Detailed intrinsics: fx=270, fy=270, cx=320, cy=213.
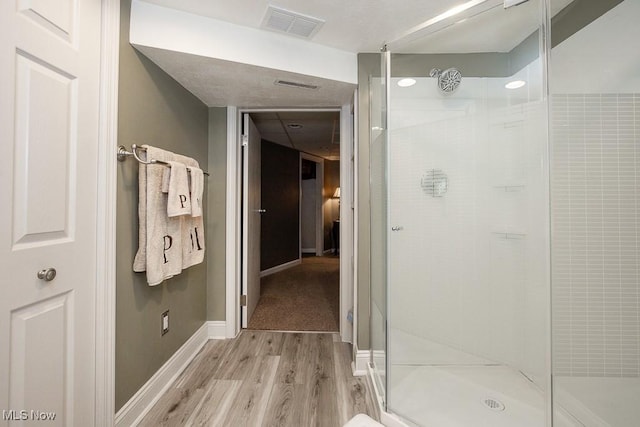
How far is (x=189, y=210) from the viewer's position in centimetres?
160

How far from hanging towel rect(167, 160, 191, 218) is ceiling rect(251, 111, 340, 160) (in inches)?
50.4

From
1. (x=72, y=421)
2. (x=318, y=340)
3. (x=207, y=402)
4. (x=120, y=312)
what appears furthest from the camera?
(x=318, y=340)

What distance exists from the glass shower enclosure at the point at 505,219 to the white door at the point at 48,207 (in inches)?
55.6

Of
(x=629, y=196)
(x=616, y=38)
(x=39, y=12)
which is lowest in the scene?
(x=629, y=196)

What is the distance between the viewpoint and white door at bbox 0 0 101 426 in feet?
2.74

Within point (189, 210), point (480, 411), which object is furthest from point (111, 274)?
point (480, 411)

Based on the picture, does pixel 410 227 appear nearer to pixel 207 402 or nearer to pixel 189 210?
pixel 189 210

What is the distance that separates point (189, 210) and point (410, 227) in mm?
1348

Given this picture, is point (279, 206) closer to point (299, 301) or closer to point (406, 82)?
point (299, 301)

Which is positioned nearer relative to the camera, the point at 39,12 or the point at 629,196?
the point at 39,12


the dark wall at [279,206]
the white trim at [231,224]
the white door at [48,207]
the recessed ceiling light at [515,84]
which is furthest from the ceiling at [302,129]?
the white door at [48,207]

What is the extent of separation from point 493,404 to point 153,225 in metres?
2.02

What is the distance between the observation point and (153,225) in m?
1.41

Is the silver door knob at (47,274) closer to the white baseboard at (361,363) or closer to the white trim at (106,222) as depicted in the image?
the white trim at (106,222)
